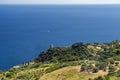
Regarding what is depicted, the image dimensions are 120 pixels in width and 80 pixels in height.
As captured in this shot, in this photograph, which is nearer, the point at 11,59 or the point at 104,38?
the point at 11,59

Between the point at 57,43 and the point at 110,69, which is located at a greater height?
the point at 57,43

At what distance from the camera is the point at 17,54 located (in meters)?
142

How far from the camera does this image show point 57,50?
85000mm

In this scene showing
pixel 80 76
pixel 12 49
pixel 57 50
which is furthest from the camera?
pixel 12 49

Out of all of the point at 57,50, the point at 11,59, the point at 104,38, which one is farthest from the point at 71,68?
the point at 104,38

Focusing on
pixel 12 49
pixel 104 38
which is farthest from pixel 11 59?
pixel 104 38

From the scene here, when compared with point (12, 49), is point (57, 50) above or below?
below

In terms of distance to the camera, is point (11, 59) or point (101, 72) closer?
point (101, 72)

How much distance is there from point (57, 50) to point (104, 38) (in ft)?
340

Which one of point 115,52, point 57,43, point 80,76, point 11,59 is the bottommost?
point 80,76

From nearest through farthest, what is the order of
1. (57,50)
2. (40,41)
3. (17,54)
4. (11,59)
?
(57,50), (11,59), (17,54), (40,41)

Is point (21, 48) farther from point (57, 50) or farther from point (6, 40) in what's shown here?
point (57, 50)

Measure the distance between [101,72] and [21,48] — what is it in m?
117

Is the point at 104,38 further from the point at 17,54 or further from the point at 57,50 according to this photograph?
the point at 57,50
